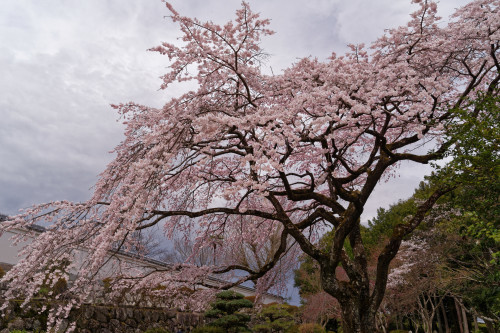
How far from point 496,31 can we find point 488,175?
3.00m

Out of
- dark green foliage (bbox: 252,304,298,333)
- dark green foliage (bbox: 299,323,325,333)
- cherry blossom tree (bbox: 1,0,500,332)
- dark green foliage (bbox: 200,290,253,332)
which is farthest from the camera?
dark green foliage (bbox: 299,323,325,333)

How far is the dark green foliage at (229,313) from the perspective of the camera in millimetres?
10617

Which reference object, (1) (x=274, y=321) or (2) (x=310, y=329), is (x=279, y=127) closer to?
(1) (x=274, y=321)

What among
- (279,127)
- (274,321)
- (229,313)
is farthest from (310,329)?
(279,127)

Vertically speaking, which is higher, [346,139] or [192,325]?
[346,139]

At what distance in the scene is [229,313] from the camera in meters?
11.3

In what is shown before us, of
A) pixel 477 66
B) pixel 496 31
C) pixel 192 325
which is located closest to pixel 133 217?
pixel 496 31

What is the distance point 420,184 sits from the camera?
23156 millimetres

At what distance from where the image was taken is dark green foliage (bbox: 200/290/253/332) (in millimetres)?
10617

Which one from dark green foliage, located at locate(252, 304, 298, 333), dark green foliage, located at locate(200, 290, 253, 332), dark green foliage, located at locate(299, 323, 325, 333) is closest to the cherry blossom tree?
dark green foliage, located at locate(200, 290, 253, 332)

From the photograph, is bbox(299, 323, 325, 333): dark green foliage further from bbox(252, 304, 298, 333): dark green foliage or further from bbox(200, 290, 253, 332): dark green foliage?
bbox(200, 290, 253, 332): dark green foliage

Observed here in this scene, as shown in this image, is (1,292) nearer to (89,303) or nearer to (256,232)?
(89,303)

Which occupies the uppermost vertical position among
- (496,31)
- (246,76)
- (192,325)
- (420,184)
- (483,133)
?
(420,184)

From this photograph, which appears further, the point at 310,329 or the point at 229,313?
the point at 310,329
